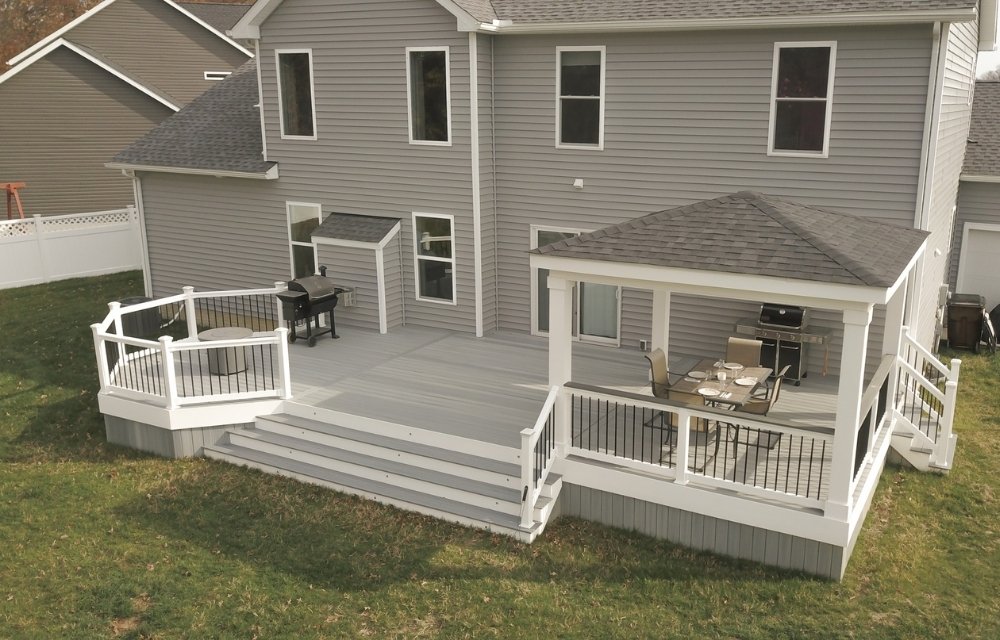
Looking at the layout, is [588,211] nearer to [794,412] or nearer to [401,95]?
[401,95]

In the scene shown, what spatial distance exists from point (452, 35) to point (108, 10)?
1675 cm

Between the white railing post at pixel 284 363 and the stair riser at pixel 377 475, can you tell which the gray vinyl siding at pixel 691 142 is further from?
the stair riser at pixel 377 475

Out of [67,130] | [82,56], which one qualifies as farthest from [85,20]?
[67,130]

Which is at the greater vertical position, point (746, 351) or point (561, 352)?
point (561, 352)

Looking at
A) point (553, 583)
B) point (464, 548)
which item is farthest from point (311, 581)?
point (553, 583)

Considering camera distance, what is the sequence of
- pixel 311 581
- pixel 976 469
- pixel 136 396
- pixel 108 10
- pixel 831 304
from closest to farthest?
pixel 831 304
pixel 311 581
pixel 976 469
pixel 136 396
pixel 108 10

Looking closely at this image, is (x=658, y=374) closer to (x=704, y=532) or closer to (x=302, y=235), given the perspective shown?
(x=704, y=532)

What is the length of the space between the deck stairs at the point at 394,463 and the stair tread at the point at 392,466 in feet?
0.04

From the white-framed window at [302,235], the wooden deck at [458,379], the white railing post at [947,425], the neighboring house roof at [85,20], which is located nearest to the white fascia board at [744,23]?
the white railing post at [947,425]

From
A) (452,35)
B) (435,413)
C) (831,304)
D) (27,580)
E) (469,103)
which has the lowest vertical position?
(27,580)

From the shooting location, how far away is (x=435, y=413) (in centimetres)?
1095

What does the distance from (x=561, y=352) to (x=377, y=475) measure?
2691mm

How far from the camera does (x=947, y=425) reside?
33.7 ft

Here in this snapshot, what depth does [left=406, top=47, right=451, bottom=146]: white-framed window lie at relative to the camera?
13.6 metres
